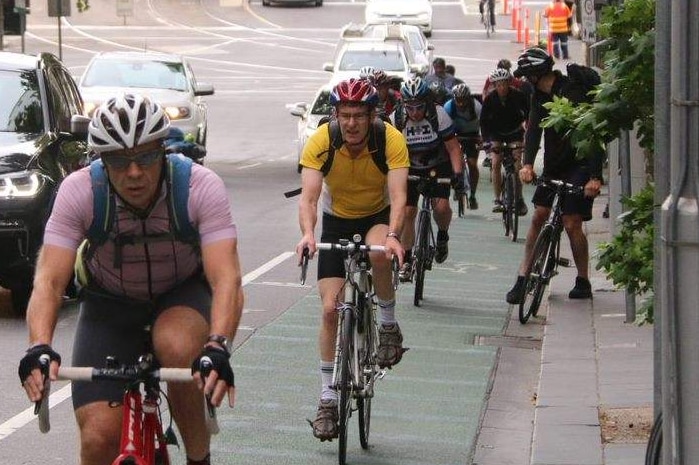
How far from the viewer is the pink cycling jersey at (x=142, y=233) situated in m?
5.72

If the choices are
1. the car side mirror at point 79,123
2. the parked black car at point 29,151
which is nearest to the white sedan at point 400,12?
the parked black car at point 29,151

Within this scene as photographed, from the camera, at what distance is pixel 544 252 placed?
43.7ft

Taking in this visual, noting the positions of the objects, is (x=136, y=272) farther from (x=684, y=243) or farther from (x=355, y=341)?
(x=355, y=341)

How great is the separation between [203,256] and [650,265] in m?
2.92

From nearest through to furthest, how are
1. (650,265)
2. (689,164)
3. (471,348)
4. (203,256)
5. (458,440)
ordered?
(689,164)
(203,256)
(650,265)
(458,440)
(471,348)

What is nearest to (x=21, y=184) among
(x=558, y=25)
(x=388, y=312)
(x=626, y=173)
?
(x=388, y=312)

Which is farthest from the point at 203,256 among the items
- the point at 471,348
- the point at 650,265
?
the point at 471,348

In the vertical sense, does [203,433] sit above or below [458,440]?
above

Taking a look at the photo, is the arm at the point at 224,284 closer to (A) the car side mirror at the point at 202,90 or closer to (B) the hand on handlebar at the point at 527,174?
(B) the hand on handlebar at the point at 527,174

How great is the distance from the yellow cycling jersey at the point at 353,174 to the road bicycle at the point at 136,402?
3.72 metres

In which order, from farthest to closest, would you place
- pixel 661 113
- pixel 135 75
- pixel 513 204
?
pixel 135 75 → pixel 513 204 → pixel 661 113

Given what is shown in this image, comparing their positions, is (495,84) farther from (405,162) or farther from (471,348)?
(405,162)

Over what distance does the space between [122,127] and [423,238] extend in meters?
8.90

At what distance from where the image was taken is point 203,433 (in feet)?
19.5
